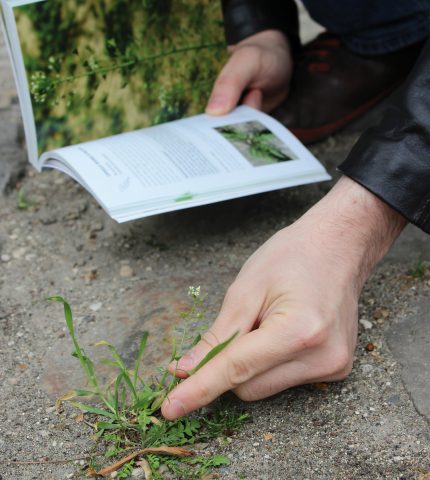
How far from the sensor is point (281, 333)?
3.68 feet

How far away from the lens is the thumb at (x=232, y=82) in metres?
1.83

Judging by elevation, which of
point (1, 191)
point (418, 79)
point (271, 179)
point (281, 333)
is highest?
point (418, 79)

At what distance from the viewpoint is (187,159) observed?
5.43 feet

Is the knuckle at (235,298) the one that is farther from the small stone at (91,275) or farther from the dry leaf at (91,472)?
the small stone at (91,275)

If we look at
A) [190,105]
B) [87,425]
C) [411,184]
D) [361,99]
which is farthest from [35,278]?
[361,99]

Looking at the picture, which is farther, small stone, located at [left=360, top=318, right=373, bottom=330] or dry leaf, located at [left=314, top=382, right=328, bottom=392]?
small stone, located at [left=360, top=318, right=373, bottom=330]

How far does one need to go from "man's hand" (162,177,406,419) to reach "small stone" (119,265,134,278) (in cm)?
42

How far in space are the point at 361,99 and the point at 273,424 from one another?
1.15 metres

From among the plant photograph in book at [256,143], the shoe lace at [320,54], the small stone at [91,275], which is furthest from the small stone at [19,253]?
the shoe lace at [320,54]

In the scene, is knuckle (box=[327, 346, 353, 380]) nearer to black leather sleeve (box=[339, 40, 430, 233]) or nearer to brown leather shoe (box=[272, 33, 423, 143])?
black leather sleeve (box=[339, 40, 430, 233])

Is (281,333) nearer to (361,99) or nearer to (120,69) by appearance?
(120,69)

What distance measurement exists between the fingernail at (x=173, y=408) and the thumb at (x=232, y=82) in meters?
0.86

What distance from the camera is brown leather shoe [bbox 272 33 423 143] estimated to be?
2.05 metres

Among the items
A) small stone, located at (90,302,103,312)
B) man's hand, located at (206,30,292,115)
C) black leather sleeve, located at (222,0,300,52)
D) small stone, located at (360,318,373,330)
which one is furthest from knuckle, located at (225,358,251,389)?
black leather sleeve, located at (222,0,300,52)
